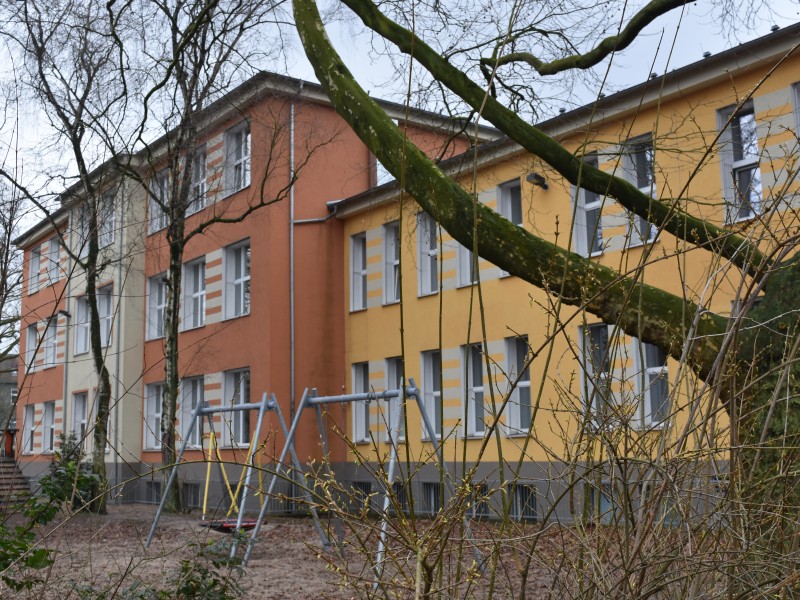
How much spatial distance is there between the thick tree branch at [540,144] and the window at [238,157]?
48.9 ft

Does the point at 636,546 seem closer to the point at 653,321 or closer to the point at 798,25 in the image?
the point at 653,321

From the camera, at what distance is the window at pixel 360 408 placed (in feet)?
69.7

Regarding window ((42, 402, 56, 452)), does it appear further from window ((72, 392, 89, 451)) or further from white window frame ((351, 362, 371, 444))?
white window frame ((351, 362, 371, 444))

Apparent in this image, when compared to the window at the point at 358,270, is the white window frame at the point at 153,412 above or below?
below

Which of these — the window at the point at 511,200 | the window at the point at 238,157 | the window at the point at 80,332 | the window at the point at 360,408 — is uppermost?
the window at the point at 238,157

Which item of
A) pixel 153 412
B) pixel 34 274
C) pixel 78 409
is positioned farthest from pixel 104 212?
pixel 78 409

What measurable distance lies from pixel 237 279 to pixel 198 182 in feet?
8.81

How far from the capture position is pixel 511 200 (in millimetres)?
18688

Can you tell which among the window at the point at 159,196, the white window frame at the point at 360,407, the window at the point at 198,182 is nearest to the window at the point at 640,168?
the window at the point at 159,196

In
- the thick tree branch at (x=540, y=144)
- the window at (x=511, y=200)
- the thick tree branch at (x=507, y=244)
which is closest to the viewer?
the thick tree branch at (x=540, y=144)

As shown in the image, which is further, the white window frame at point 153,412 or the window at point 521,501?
the white window frame at point 153,412

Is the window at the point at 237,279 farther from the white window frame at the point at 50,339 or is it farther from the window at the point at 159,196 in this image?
the white window frame at the point at 50,339

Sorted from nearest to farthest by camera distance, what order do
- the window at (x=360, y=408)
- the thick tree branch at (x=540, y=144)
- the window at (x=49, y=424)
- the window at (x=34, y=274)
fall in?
1. the thick tree branch at (x=540, y=144)
2. the window at (x=34, y=274)
3. the window at (x=360, y=408)
4. the window at (x=49, y=424)

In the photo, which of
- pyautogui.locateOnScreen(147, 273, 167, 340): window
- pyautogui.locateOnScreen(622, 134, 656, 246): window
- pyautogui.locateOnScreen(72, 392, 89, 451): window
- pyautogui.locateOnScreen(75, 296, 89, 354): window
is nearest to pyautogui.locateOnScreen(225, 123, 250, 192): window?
pyautogui.locateOnScreen(147, 273, 167, 340): window
